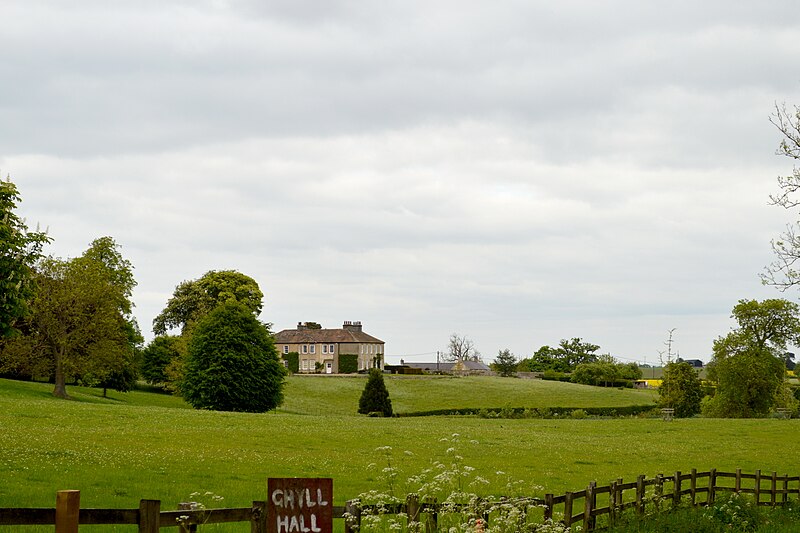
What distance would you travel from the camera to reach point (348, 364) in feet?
445

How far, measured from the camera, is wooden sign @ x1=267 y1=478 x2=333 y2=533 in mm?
7821

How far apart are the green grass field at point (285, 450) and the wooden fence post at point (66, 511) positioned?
545 centimetres

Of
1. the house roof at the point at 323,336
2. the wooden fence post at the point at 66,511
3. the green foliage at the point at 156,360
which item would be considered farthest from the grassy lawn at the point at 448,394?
the wooden fence post at the point at 66,511

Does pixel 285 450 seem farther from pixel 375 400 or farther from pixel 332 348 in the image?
pixel 332 348

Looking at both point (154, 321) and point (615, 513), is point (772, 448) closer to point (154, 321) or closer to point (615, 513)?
point (615, 513)

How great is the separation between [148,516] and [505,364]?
13916cm

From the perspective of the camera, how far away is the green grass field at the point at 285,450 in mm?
22844

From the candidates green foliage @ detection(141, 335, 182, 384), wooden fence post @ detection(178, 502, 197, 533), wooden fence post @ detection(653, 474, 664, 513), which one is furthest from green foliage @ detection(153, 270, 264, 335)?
wooden fence post @ detection(178, 502, 197, 533)

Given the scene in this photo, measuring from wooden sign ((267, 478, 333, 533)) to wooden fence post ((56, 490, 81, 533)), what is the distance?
164 centimetres

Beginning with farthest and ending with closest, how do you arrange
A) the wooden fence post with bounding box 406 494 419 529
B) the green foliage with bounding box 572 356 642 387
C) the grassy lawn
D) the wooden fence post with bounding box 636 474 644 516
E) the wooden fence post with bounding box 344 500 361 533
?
the green foliage with bounding box 572 356 642 387, the grassy lawn, the wooden fence post with bounding box 636 474 644 516, the wooden fence post with bounding box 406 494 419 529, the wooden fence post with bounding box 344 500 361 533

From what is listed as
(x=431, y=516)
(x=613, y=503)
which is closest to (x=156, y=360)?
(x=613, y=503)

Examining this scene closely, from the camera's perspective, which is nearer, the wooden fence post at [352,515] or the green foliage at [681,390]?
the wooden fence post at [352,515]

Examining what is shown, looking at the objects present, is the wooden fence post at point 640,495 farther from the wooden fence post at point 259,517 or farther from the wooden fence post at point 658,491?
the wooden fence post at point 259,517

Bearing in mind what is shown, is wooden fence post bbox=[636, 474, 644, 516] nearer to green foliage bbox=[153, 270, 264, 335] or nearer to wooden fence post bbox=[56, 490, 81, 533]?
wooden fence post bbox=[56, 490, 81, 533]
